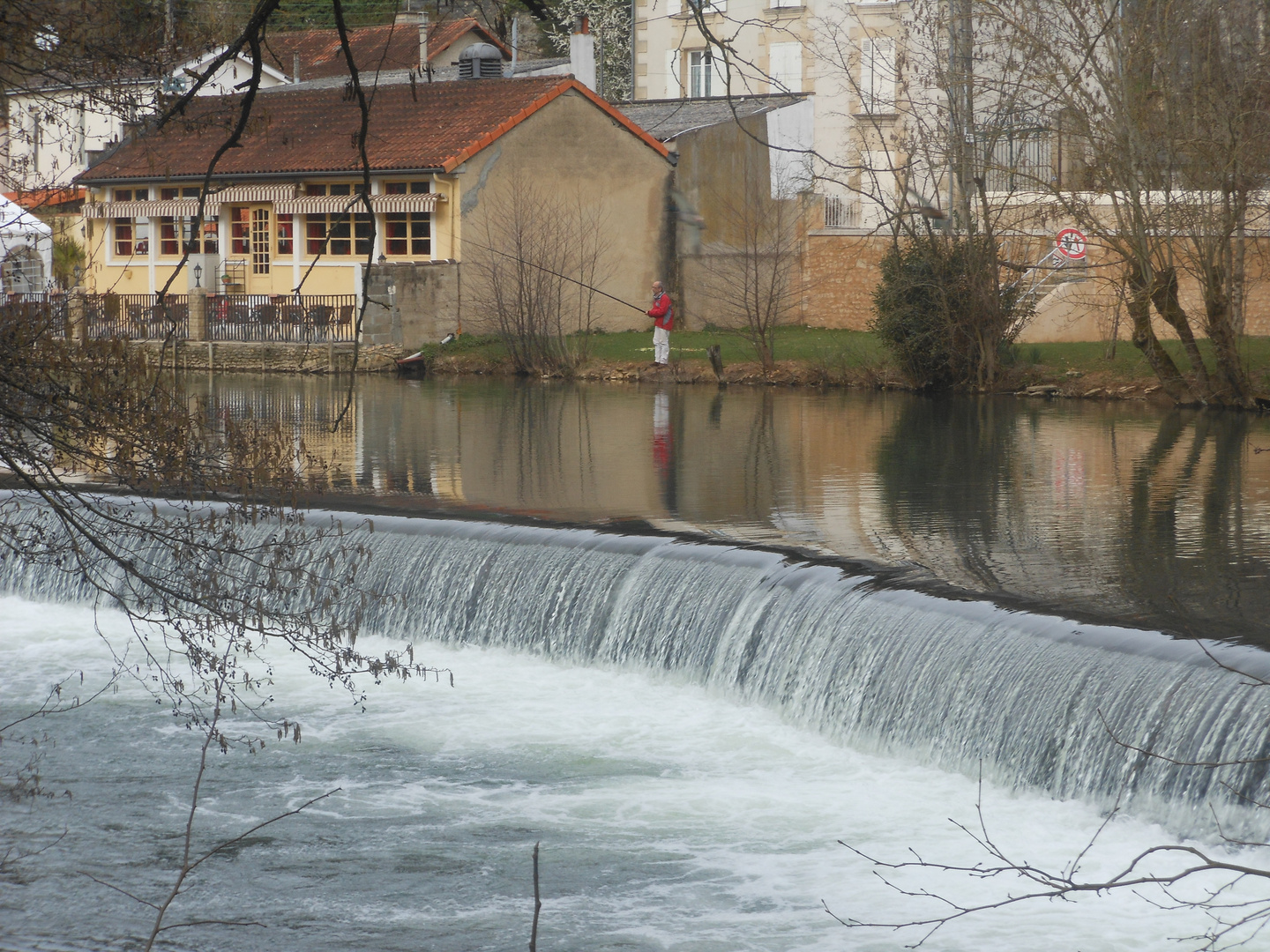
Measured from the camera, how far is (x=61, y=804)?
8.24 m

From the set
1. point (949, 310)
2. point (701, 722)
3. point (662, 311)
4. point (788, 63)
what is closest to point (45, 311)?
point (701, 722)

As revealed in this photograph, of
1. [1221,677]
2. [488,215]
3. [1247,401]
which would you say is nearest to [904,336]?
[1247,401]

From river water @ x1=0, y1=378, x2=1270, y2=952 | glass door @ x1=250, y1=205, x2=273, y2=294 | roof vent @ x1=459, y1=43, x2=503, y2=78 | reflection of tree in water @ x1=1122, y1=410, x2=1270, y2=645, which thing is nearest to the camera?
river water @ x1=0, y1=378, x2=1270, y2=952

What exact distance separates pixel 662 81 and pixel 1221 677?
119 ft

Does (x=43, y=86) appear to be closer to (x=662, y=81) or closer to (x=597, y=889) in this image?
(x=597, y=889)

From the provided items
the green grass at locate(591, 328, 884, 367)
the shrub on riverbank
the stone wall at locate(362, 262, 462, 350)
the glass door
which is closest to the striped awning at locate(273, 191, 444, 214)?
the glass door

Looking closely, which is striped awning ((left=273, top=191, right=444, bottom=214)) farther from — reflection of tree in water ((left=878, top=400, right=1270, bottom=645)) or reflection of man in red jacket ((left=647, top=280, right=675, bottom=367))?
reflection of tree in water ((left=878, top=400, right=1270, bottom=645))

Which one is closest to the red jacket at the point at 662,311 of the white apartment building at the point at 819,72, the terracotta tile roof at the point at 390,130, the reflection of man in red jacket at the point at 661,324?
the reflection of man in red jacket at the point at 661,324

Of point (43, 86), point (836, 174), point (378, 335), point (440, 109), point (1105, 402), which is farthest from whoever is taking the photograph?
point (836, 174)

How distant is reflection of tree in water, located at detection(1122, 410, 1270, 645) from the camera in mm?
8719

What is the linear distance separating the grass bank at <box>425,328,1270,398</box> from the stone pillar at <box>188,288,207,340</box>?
4512mm

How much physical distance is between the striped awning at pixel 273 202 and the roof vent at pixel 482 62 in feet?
13.0

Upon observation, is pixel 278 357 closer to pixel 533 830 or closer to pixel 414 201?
pixel 414 201

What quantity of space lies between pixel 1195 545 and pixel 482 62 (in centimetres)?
2459
